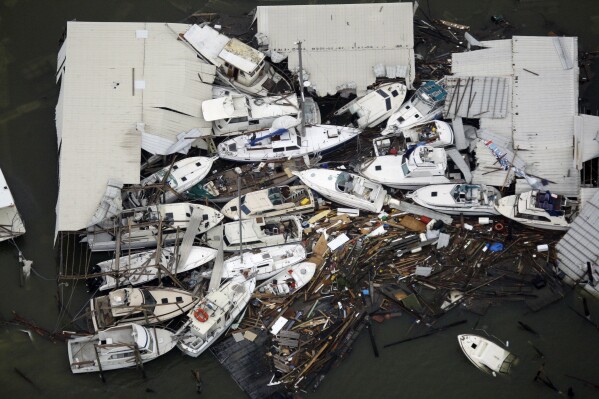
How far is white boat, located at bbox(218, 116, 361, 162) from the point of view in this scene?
46281 mm

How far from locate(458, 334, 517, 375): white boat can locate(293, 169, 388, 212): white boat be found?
8.05 m

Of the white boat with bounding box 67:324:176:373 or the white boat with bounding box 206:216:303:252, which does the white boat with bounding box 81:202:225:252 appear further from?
the white boat with bounding box 67:324:176:373

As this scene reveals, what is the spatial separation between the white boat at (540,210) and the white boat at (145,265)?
592 inches

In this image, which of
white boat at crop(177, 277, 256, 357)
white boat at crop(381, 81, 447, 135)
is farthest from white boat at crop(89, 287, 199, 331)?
white boat at crop(381, 81, 447, 135)

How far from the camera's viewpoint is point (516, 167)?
148 feet

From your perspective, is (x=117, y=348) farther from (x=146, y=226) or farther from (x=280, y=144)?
(x=280, y=144)

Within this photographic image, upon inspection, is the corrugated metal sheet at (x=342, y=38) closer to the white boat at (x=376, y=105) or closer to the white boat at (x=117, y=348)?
the white boat at (x=376, y=105)

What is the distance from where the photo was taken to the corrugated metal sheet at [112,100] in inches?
1748

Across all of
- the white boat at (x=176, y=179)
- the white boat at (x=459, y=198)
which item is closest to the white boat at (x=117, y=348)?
the white boat at (x=176, y=179)

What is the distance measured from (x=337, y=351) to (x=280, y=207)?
25.5 feet

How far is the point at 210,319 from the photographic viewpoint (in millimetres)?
42281

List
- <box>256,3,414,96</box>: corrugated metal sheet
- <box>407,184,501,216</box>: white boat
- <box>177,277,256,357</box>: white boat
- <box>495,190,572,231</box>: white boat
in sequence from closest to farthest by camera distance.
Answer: <box>177,277,256,357</box>: white boat < <box>495,190,572,231</box>: white boat < <box>407,184,501,216</box>: white boat < <box>256,3,414,96</box>: corrugated metal sheet

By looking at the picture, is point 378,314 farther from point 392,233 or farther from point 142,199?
point 142,199

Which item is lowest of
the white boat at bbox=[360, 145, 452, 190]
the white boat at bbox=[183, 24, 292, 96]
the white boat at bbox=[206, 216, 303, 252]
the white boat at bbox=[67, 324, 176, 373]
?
the white boat at bbox=[67, 324, 176, 373]
